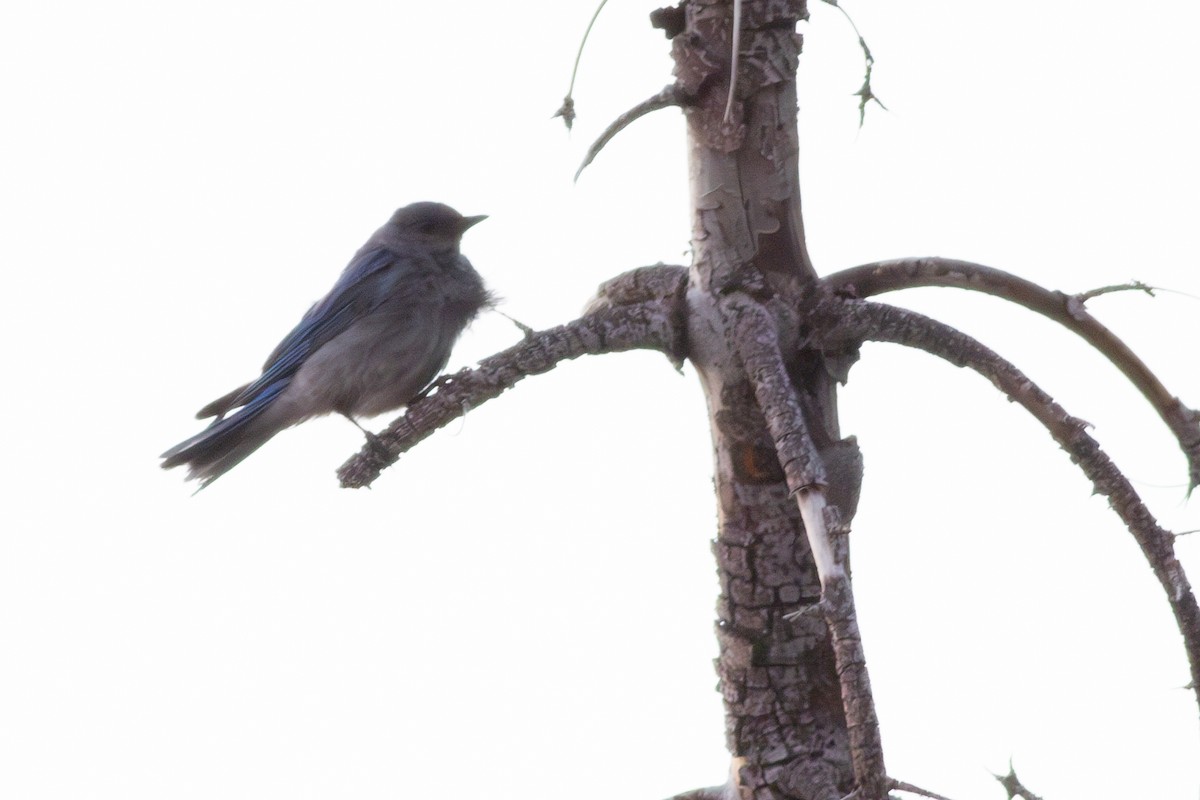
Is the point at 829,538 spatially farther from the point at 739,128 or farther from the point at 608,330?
the point at 739,128

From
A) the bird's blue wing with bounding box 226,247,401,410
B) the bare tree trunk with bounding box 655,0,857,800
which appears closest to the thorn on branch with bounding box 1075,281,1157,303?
the bare tree trunk with bounding box 655,0,857,800

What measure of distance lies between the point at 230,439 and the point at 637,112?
1.68 metres

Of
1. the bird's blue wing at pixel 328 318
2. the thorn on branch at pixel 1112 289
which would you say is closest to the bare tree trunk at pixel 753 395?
the thorn on branch at pixel 1112 289

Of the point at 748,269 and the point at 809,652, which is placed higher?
the point at 748,269

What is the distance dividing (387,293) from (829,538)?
2.08 m

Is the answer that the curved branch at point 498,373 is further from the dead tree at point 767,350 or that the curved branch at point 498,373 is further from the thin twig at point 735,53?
the thin twig at point 735,53

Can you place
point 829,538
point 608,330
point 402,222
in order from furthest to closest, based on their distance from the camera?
point 402,222 → point 608,330 → point 829,538

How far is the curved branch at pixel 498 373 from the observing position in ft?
7.97

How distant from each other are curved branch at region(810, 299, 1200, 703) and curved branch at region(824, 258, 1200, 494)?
0.11 m

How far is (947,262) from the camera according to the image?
2.62 meters

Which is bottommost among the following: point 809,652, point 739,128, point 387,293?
point 809,652

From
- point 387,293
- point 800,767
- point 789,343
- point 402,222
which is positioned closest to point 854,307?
point 789,343

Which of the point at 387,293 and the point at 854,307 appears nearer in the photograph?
the point at 854,307

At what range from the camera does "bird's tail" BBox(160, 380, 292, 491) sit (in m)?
3.45
